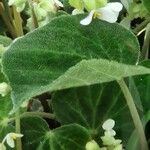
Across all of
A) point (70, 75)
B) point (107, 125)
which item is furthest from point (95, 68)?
point (107, 125)

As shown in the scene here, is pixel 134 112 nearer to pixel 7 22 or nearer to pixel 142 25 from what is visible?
pixel 142 25

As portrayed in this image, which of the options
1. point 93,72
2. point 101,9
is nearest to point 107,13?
point 101,9

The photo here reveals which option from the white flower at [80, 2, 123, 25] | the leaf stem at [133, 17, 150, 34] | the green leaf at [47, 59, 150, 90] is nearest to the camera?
the green leaf at [47, 59, 150, 90]

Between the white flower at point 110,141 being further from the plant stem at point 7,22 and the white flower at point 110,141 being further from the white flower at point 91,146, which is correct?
the plant stem at point 7,22

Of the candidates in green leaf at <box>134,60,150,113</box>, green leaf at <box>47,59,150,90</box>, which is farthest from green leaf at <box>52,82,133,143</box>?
green leaf at <box>47,59,150,90</box>

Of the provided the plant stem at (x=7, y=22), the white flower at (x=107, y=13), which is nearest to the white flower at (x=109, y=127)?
the white flower at (x=107, y=13)

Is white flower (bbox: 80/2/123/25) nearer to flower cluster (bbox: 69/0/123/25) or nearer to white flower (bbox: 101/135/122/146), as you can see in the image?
flower cluster (bbox: 69/0/123/25)

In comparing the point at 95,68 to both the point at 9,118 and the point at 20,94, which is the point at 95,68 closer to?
the point at 20,94
